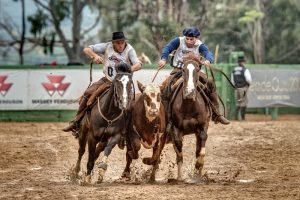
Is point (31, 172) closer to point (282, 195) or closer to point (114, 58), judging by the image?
point (114, 58)

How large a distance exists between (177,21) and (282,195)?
1202 inches

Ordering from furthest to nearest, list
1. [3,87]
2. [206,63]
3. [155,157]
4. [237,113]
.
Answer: [237,113] → [3,87] → [206,63] → [155,157]

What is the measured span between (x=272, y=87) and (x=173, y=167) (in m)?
14.2

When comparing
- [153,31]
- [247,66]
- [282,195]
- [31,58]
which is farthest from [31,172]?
[31,58]

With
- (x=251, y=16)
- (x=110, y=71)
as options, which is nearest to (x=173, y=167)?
(x=110, y=71)

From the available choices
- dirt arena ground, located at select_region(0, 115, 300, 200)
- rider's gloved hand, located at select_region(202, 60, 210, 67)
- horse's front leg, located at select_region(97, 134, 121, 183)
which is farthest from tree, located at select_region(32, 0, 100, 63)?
horse's front leg, located at select_region(97, 134, 121, 183)

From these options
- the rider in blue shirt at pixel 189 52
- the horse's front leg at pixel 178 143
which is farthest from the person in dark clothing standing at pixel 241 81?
the horse's front leg at pixel 178 143

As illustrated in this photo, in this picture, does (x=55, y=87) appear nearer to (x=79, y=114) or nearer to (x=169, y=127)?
(x=79, y=114)

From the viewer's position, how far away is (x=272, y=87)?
29.1 m

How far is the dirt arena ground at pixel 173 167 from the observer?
38.8ft

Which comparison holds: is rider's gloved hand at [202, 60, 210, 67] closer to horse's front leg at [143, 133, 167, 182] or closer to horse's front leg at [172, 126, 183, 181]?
horse's front leg at [172, 126, 183, 181]

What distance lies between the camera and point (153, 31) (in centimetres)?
4062

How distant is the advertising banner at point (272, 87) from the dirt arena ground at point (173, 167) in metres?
3.00

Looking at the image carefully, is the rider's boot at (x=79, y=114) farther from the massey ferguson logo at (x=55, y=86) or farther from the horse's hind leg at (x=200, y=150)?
the massey ferguson logo at (x=55, y=86)
